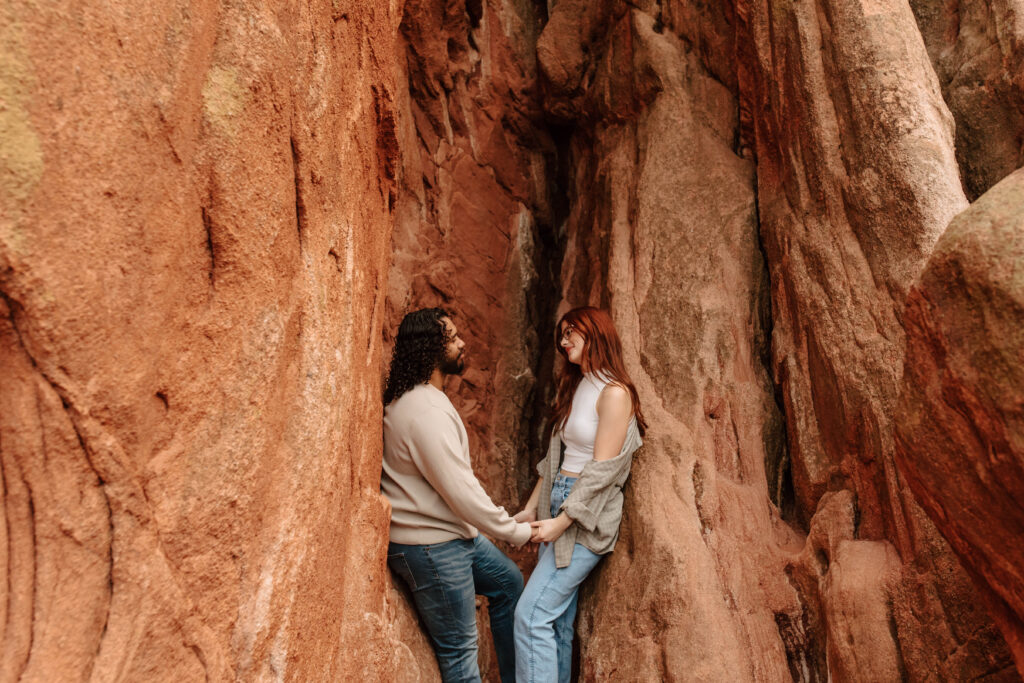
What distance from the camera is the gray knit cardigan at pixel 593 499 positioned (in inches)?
157

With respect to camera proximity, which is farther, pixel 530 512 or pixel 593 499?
pixel 530 512

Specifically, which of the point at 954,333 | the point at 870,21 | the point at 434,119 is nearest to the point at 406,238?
the point at 434,119

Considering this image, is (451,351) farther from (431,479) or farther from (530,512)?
(530,512)

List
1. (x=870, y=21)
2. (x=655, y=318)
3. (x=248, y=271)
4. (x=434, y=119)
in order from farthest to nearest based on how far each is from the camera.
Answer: (x=434, y=119) < (x=655, y=318) < (x=870, y=21) < (x=248, y=271)

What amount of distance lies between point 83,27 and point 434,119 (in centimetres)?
369

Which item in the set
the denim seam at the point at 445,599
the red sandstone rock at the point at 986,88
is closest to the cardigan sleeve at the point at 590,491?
the denim seam at the point at 445,599

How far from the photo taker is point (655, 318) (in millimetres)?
4945

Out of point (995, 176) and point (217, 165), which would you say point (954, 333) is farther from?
point (995, 176)

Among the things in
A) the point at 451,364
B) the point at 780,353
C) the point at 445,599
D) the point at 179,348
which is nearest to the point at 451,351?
the point at 451,364

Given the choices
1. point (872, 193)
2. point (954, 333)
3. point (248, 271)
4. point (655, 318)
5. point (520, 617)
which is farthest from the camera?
point (655, 318)

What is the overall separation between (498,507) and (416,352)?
2.60 ft

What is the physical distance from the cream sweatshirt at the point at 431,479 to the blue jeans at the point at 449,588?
6 cm

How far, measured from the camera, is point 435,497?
11.5 feet

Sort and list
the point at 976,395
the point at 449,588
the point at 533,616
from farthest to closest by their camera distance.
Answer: the point at 533,616, the point at 449,588, the point at 976,395
